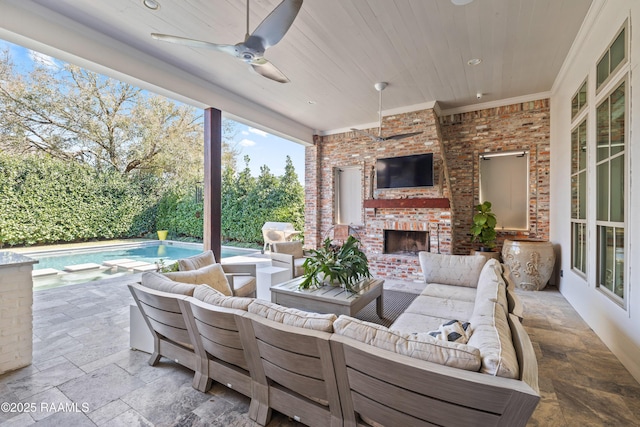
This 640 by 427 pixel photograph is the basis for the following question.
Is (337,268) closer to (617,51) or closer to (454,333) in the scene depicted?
(454,333)

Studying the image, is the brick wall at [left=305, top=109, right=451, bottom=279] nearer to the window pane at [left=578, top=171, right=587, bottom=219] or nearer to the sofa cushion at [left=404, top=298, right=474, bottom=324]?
the window pane at [left=578, top=171, right=587, bottom=219]

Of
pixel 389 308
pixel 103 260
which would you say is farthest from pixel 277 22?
pixel 103 260

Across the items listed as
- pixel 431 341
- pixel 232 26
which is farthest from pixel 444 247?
pixel 232 26

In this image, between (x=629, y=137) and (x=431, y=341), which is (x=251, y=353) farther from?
(x=629, y=137)

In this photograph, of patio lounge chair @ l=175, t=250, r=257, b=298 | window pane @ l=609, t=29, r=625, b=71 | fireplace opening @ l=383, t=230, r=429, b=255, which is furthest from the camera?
fireplace opening @ l=383, t=230, r=429, b=255

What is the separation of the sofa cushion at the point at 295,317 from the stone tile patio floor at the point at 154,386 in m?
0.72

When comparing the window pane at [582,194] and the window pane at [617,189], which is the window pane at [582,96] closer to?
the window pane at [582,194]

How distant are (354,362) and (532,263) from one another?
4.58 meters

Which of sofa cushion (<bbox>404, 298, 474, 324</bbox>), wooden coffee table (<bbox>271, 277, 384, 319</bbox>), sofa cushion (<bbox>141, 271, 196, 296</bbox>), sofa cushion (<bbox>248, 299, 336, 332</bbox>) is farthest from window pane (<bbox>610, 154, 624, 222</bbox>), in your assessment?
sofa cushion (<bbox>141, 271, 196, 296</bbox>)

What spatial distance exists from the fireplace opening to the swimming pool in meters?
4.24

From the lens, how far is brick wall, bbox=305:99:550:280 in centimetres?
507

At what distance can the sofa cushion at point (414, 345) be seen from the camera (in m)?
1.11

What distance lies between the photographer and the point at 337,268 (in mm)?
3109

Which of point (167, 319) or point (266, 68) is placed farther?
point (266, 68)
